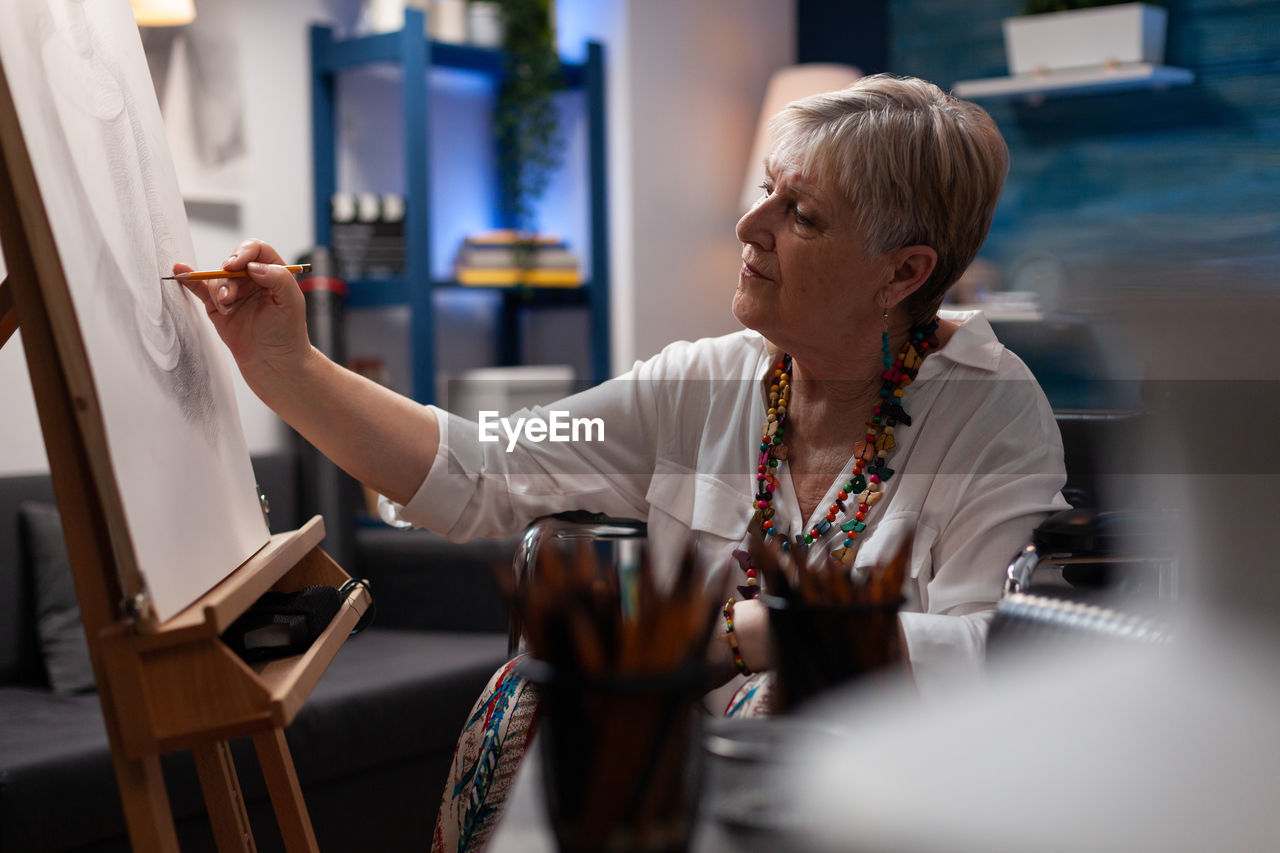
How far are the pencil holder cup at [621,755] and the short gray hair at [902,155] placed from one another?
957 millimetres

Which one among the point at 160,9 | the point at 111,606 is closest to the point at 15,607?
the point at 160,9

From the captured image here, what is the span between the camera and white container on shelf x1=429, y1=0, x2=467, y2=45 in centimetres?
336

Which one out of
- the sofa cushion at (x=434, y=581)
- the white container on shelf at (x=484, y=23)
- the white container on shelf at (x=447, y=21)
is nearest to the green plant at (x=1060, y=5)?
the white container on shelf at (x=484, y=23)

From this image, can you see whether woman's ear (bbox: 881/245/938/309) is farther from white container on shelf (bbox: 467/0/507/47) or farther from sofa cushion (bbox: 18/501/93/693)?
white container on shelf (bbox: 467/0/507/47)

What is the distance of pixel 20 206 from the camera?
2.90ft

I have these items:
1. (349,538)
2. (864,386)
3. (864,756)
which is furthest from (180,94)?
(864,756)

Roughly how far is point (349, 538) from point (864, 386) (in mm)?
1680

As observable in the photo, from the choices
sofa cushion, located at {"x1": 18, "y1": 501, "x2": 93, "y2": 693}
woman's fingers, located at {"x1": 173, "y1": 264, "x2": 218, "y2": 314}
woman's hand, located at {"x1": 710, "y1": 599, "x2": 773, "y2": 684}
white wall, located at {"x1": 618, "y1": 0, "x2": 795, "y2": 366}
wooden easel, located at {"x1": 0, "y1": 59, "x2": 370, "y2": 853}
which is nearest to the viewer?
wooden easel, located at {"x1": 0, "y1": 59, "x2": 370, "y2": 853}

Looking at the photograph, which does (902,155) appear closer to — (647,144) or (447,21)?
(447,21)

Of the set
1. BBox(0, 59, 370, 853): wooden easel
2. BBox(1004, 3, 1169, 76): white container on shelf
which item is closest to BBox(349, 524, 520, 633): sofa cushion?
BBox(0, 59, 370, 853): wooden easel

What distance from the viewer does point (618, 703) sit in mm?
545

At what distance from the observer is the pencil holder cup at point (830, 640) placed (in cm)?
69

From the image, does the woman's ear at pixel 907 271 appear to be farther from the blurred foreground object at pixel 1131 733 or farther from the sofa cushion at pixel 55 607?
the sofa cushion at pixel 55 607

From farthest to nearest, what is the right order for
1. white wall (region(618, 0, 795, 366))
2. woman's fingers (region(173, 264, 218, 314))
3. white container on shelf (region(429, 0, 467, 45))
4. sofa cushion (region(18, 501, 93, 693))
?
white wall (region(618, 0, 795, 366)) → white container on shelf (region(429, 0, 467, 45)) → sofa cushion (region(18, 501, 93, 693)) → woman's fingers (region(173, 264, 218, 314))
